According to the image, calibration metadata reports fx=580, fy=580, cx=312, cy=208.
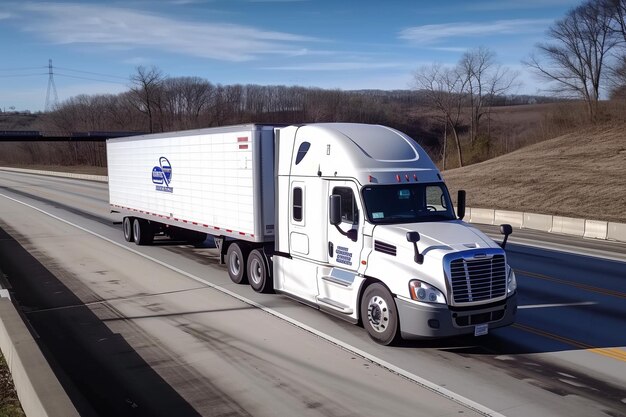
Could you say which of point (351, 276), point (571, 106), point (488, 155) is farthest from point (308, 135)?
point (571, 106)

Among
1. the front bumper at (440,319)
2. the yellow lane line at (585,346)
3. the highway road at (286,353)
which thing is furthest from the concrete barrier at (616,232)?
the front bumper at (440,319)

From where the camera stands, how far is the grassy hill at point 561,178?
30422mm

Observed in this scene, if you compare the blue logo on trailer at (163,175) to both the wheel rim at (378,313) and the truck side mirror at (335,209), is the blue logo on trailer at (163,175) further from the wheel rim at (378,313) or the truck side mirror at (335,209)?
the wheel rim at (378,313)

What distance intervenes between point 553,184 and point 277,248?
28.5 m

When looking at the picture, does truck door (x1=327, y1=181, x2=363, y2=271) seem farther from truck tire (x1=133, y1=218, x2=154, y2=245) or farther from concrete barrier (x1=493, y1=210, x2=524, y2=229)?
concrete barrier (x1=493, y1=210, x2=524, y2=229)

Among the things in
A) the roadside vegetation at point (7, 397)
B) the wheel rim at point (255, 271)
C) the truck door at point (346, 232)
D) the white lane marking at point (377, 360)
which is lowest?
the white lane marking at point (377, 360)

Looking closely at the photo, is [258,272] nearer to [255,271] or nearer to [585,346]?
[255,271]

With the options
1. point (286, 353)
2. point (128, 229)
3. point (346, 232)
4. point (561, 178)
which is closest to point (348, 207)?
point (346, 232)

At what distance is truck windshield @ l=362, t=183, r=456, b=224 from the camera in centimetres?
984

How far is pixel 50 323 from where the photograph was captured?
1065 cm

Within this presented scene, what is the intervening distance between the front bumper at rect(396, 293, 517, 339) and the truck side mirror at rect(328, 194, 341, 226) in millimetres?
1852

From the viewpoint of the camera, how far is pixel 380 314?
928cm

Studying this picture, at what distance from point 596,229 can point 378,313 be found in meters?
17.5

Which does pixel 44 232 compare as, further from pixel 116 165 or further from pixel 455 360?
pixel 455 360
